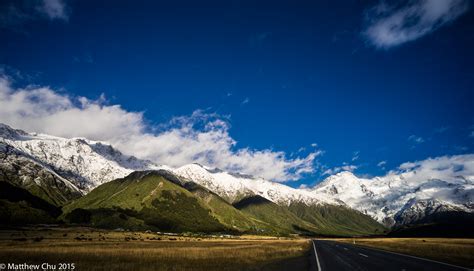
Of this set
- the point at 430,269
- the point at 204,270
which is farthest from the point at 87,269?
the point at 430,269

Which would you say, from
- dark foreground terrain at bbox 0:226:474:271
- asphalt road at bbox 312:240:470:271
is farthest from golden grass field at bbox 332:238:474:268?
asphalt road at bbox 312:240:470:271

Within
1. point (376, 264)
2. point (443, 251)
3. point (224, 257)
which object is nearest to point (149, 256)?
point (224, 257)

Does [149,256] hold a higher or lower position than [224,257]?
higher

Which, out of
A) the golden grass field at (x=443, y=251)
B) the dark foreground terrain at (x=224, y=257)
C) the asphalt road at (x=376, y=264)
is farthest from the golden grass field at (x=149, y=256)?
the golden grass field at (x=443, y=251)

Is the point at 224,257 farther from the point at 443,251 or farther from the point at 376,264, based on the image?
the point at 443,251

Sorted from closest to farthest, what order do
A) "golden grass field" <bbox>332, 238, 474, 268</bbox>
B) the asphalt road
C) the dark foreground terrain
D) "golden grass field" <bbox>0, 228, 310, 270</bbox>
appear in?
the asphalt road → the dark foreground terrain → "golden grass field" <bbox>0, 228, 310, 270</bbox> → "golden grass field" <bbox>332, 238, 474, 268</bbox>

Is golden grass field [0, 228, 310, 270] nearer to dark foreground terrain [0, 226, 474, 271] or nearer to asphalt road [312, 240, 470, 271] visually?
dark foreground terrain [0, 226, 474, 271]

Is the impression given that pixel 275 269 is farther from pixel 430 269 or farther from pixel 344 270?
pixel 430 269

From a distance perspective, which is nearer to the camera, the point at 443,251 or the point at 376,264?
the point at 376,264

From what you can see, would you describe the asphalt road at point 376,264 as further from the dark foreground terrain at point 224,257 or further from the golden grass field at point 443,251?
the golden grass field at point 443,251

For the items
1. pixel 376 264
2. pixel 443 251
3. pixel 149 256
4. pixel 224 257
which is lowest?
pixel 443 251

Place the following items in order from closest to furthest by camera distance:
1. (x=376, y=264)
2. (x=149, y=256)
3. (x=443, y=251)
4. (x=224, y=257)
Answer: (x=376, y=264)
(x=149, y=256)
(x=224, y=257)
(x=443, y=251)

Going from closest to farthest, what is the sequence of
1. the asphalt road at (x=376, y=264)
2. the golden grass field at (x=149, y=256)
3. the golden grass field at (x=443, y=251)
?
the asphalt road at (x=376, y=264) < the golden grass field at (x=149, y=256) < the golden grass field at (x=443, y=251)

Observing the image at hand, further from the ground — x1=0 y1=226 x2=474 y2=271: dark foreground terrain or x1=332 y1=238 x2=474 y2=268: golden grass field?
x1=0 y1=226 x2=474 y2=271: dark foreground terrain
